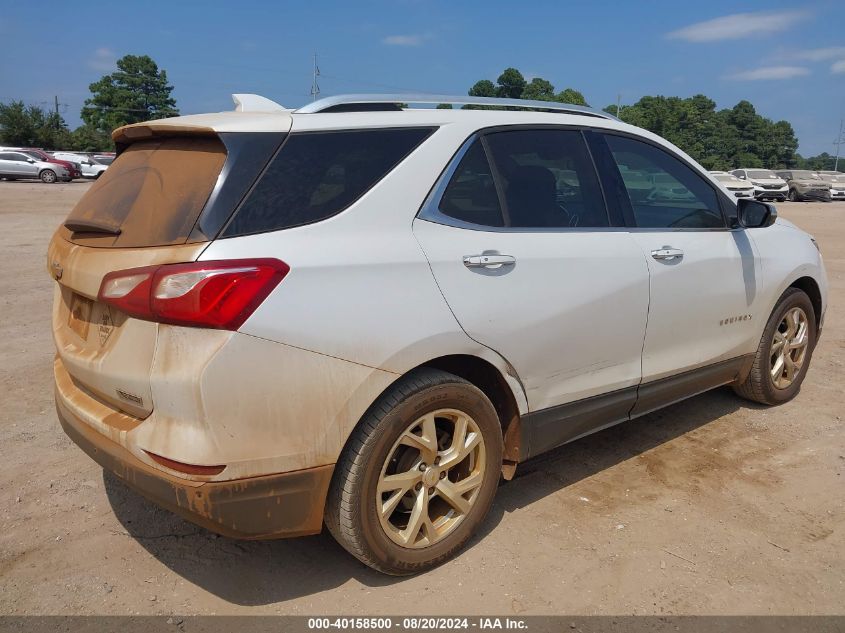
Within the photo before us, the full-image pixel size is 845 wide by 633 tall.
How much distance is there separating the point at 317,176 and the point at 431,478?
1.26 meters

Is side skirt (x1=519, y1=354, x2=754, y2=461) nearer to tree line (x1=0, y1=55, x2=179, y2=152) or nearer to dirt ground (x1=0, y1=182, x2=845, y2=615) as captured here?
dirt ground (x1=0, y1=182, x2=845, y2=615)

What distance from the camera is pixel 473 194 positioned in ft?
9.76

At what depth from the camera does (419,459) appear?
2791 mm

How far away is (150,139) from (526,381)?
1873mm

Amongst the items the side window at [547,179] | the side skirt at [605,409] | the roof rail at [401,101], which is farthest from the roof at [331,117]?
the side skirt at [605,409]

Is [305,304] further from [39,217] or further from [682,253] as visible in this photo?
[39,217]

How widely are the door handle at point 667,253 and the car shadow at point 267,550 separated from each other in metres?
1.22

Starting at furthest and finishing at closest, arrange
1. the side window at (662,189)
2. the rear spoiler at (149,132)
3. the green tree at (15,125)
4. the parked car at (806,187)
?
the green tree at (15,125) < the parked car at (806,187) < the side window at (662,189) < the rear spoiler at (149,132)

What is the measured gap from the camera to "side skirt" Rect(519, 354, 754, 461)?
10.5 ft

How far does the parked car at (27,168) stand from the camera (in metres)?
36.0

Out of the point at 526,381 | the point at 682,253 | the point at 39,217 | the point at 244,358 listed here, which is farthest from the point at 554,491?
the point at 39,217

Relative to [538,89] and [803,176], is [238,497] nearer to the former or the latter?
[803,176]

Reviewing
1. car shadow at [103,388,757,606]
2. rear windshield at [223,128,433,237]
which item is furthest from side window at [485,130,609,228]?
car shadow at [103,388,757,606]

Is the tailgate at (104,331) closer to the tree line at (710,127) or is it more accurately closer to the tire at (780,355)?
the tire at (780,355)
